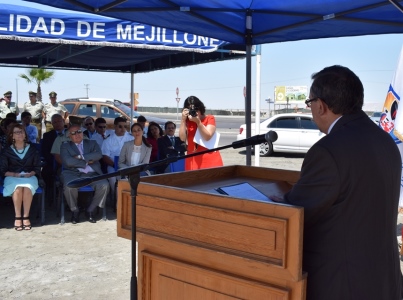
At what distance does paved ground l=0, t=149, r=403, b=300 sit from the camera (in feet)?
13.4

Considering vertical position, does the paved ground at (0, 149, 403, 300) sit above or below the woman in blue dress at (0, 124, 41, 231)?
below

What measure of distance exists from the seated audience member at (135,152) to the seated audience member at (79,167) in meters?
0.35

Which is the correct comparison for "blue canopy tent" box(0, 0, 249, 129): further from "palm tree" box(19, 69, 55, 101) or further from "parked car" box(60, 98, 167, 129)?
"palm tree" box(19, 69, 55, 101)

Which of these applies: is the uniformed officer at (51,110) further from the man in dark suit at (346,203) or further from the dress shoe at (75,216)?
the man in dark suit at (346,203)

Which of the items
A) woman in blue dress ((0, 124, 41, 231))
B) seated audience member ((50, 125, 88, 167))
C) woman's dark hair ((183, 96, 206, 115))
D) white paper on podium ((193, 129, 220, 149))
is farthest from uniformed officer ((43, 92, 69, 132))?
white paper on podium ((193, 129, 220, 149))

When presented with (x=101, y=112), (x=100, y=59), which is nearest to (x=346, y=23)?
(x=100, y=59)

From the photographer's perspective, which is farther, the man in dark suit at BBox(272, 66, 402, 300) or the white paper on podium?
the white paper on podium

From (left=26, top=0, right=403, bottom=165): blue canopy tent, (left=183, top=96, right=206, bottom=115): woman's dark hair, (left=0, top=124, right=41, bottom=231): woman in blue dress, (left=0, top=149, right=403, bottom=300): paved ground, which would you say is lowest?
(left=0, top=149, right=403, bottom=300): paved ground

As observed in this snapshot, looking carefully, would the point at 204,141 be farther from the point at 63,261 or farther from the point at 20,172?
the point at 20,172

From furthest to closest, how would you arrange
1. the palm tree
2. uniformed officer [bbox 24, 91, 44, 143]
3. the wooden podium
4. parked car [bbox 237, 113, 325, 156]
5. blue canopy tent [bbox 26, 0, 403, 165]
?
the palm tree < parked car [bbox 237, 113, 325, 156] < uniformed officer [bbox 24, 91, 44, 143] < blue canopy tent [bbox 26, 0, 403, 165] < the wooden podium

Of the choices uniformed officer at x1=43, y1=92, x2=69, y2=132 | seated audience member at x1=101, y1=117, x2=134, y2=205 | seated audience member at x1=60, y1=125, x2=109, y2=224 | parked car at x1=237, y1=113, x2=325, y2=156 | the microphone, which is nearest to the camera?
the microphone

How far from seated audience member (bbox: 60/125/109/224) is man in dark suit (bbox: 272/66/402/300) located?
493 centimetres

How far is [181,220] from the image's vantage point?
1.96 metres

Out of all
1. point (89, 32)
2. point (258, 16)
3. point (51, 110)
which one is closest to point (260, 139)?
point (258, 16)
